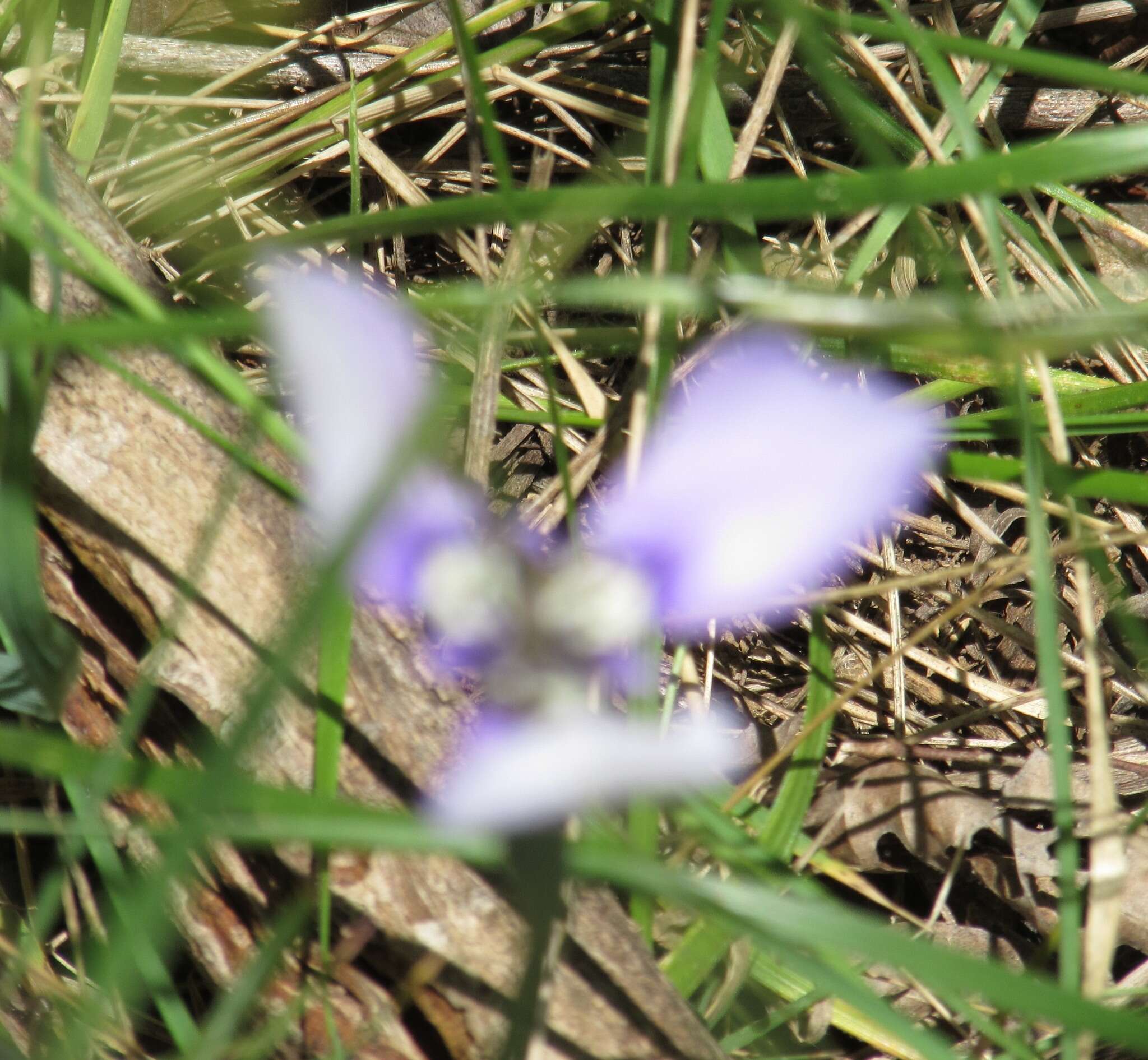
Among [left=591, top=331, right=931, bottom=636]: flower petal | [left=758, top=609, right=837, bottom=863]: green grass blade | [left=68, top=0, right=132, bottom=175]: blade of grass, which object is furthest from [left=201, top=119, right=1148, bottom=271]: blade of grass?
[left=68, top=0, right=132, bottom=175]: blade of grass

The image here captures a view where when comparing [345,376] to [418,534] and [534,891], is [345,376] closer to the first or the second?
[418,534]

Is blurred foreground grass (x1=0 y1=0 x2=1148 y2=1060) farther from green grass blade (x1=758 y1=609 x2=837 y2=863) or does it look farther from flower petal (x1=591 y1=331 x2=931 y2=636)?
flower petal (x1=591 y1=331 x2=931 y2=636)

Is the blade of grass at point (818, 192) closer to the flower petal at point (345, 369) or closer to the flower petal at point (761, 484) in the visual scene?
the flower petal at point (761, 484)

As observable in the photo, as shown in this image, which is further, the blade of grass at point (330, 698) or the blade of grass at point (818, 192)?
the blade of grass at point (330, 698)

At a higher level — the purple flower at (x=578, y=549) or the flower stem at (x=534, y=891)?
the purple flower at (x=578, y=549)

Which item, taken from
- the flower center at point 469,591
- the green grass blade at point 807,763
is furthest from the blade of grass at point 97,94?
the green grass blade at point 807,763

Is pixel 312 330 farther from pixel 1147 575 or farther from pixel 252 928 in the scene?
pixel 1147 575

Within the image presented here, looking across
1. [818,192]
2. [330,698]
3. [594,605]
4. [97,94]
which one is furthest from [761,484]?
[97,94]
